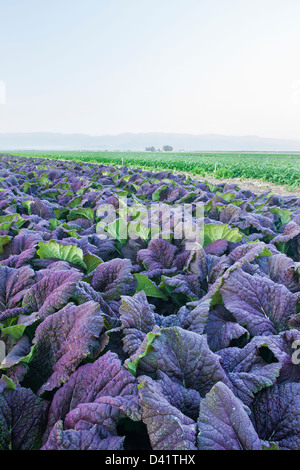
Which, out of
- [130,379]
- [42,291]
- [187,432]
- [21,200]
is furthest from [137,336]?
[21,200]

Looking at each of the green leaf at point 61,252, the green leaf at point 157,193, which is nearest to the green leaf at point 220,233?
the green leaf at point 61,252

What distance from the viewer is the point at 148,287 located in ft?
6.73

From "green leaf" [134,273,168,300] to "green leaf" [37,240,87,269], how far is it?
0.47m

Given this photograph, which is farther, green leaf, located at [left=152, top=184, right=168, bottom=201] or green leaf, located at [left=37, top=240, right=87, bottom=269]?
green leaf, located at [left=152, top=184, right=168, bottom=201]

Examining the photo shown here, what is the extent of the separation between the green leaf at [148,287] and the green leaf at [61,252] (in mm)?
472

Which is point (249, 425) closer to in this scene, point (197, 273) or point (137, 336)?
point (137, 336)

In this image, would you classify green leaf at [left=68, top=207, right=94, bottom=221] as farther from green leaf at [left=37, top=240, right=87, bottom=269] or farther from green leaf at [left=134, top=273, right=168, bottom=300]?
green leaf at [left=134, top=273, right=168, bottom=300]

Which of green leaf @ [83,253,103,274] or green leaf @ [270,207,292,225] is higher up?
green leaf @ [270,207,292,225]

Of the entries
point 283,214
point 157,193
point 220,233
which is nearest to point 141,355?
point 220,233

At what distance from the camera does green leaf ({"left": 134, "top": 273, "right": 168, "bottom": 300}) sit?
2.01 metres

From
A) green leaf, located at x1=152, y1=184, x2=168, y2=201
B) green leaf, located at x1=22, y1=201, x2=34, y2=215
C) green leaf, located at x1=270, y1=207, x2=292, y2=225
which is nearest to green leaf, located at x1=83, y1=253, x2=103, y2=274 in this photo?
green leaf, located at x1=22, y1=201, x2=34, y2=215

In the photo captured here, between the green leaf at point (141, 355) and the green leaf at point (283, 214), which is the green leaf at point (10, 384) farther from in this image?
the green leaf at point (283, 214)

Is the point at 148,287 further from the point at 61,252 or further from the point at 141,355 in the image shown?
the point at 141,355

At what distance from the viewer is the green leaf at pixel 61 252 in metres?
2.17
